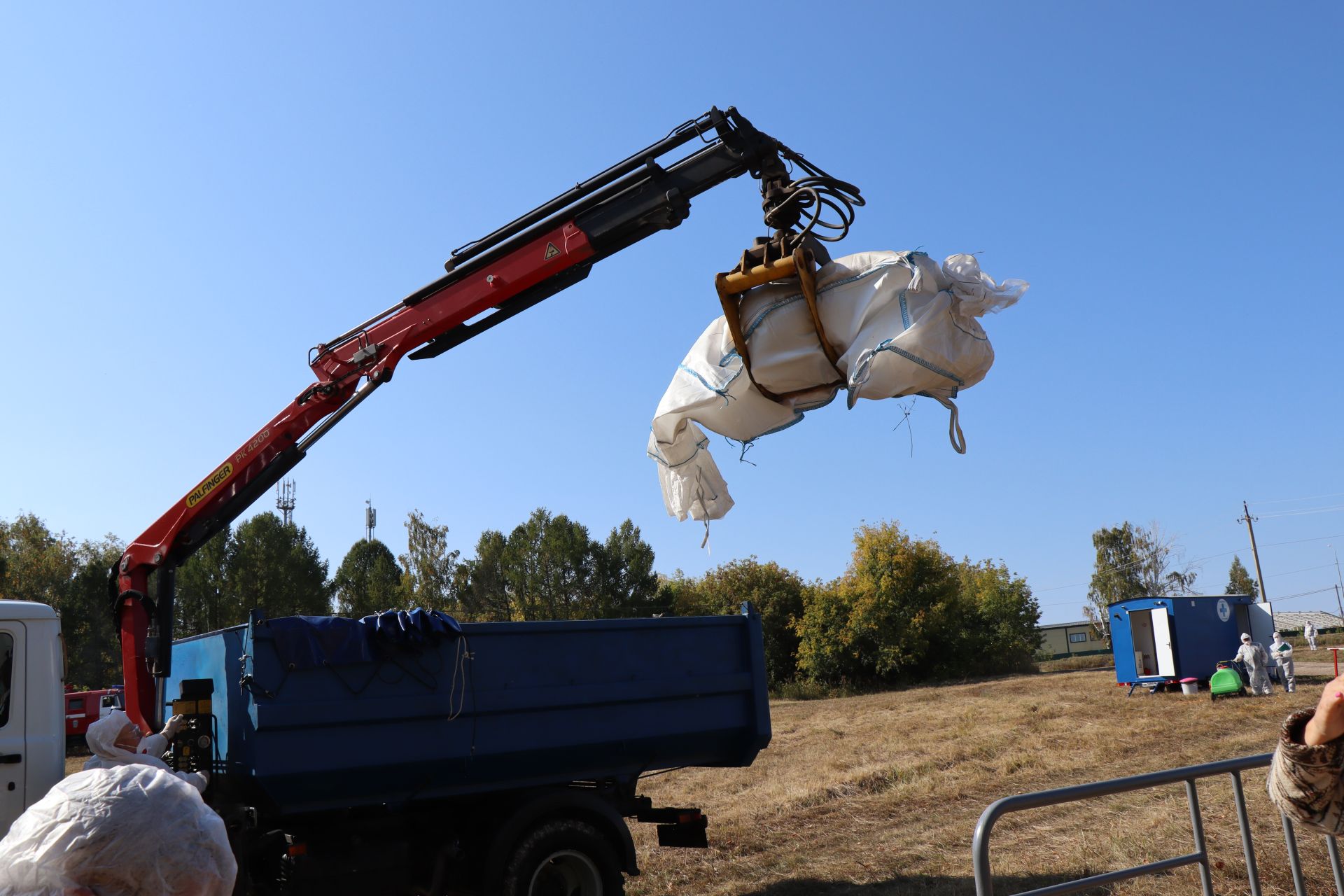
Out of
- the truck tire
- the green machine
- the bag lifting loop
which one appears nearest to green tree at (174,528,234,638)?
the green machine

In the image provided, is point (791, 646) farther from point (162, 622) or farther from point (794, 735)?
point (162, 622)

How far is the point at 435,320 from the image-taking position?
Result: 8492mm

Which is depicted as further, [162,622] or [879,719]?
[879,719]

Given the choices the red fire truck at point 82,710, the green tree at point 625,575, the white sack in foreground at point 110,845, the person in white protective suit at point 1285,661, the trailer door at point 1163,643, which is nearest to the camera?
the white sack in foreground at point 110,845

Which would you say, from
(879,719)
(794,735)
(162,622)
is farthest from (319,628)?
(879,719)

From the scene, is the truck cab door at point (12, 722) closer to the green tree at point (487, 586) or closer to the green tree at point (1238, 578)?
the green tree at point (487, 586)

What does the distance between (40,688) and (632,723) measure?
3656 millimetres

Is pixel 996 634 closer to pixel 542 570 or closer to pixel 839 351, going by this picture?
pixel 542 570

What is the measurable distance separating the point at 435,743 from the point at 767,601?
37.3 meters

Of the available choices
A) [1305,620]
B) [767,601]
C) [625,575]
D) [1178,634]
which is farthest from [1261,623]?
[1305,620]

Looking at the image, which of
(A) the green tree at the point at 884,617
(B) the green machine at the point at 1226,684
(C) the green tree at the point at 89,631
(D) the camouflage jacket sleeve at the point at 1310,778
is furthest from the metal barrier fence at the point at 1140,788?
(C) the green tree at the point at 89,631

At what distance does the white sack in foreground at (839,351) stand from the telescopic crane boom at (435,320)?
1.93m

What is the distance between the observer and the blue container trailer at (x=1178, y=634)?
22484mm

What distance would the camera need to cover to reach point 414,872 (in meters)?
6.43
